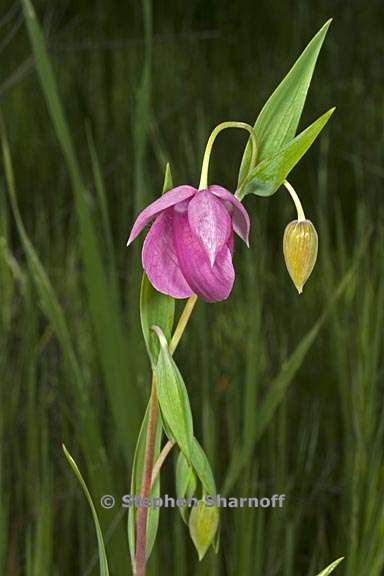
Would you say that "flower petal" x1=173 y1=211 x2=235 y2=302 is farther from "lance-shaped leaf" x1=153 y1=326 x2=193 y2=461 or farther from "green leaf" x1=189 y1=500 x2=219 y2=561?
"green leaf" x1=189 y1=500 x2=219 y2=561

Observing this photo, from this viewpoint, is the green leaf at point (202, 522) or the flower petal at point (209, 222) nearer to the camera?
the flower petal at point (209, 222)

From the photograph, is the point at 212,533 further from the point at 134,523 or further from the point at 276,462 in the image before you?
the point at 276,462

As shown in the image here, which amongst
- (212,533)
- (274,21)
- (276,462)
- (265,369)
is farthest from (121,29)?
(212,533)

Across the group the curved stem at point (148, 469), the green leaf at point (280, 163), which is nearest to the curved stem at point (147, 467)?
the curved stem at point (148, 469)

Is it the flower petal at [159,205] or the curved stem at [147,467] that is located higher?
the flower petal at [159,205]

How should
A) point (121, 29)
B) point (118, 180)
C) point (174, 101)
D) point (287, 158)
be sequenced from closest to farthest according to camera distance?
point (287, 158) < point (118, 180) < point (174, 101) < point (121, 29)

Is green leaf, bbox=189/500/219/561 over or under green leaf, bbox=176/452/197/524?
under

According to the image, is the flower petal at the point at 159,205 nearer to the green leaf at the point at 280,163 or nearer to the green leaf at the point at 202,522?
the green leaf at the point at 280,163

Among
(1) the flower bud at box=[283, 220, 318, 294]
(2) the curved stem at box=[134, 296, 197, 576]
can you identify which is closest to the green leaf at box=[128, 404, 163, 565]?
(2) the curved stem at box=[134, 296, 197, 576]
